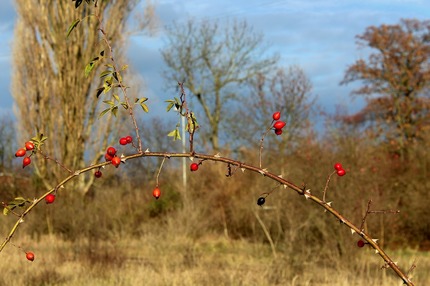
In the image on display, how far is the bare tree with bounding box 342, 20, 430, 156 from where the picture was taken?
25453 mm

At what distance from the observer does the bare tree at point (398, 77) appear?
25453mm

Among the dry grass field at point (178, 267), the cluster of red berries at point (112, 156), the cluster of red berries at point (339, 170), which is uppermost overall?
the cluster of red berries at point (112, 156)

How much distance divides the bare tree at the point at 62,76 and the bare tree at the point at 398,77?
1036 cm

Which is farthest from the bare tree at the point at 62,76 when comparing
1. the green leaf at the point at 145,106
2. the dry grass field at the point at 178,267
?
the green leaf at the point at 145,106

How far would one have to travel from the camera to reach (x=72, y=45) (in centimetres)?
1819

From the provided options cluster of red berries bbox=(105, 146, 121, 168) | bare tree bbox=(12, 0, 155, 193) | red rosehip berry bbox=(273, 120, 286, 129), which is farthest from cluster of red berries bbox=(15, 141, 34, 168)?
bare tree bbox=(12, 0, 155, 193)

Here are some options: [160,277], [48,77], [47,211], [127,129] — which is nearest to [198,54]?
[127,129]

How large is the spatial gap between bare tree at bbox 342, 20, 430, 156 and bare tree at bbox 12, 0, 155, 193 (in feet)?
34.0

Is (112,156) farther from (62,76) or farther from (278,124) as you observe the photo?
(62,76)

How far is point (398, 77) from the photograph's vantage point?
2628 centimetres

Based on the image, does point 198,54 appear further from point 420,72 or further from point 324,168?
point 324,168

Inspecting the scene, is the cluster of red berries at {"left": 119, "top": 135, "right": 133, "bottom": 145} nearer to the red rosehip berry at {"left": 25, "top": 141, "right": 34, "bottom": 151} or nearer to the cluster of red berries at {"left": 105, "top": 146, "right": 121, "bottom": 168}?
the cluster of red berries at {"left": 105, "top": 146, "right": 121, "bottom": 168}

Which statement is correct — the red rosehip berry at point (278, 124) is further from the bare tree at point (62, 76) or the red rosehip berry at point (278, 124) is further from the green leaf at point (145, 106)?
the bare tree at point (62, 76)

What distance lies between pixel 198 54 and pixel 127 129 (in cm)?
758
